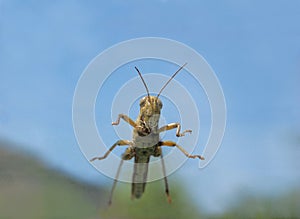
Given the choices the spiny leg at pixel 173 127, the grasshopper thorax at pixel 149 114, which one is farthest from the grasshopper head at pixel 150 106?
the spiny leg at pixel 173 127

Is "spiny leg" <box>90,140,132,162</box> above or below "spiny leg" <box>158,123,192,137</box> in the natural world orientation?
below

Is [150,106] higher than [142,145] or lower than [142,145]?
higher

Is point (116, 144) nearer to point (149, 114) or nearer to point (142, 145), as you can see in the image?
point (142, 145)

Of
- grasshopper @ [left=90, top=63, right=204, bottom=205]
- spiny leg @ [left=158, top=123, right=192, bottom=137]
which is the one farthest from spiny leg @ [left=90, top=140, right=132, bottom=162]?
spiny leg @ [left=158, top=123, right=192, bottom=137]

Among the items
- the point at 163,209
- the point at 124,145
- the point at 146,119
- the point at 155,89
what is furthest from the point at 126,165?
the point at 163,209

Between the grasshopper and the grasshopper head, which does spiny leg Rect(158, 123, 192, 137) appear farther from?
the grasshopper head

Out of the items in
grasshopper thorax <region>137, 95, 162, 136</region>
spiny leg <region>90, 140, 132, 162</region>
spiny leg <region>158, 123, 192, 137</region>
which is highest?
grasshopper thorax <region>137, 95, 162, 136</region>

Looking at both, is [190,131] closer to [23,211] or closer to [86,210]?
[86,210]

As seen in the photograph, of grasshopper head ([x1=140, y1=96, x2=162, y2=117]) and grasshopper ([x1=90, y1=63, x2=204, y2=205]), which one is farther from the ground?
grasshopper head ([x1=140, y1=96, x2=162, y2=117])

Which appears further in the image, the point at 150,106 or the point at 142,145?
the point at 150,106

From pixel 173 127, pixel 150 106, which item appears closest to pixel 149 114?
pixel 150 106

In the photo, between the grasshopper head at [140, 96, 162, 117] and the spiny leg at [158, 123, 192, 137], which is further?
the grasshopper head at [140, 96, 162, 117]

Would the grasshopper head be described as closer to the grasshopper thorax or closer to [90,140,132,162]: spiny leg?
the grasshopper thorax

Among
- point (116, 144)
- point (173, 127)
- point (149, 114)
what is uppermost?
point (149, 114)
